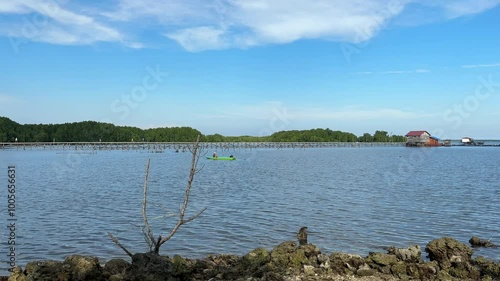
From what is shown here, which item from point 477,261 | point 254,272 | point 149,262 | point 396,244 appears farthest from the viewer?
point 396,244

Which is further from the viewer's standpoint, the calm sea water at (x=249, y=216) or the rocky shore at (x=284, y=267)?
the calm sea water at (x=249, y=216)

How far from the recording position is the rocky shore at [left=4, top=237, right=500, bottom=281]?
13.1 metres

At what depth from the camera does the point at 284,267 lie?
1507 cm

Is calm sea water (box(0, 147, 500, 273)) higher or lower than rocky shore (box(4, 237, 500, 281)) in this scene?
lower

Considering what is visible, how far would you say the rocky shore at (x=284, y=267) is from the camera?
43.0 feet

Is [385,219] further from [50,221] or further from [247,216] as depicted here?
[50,221]

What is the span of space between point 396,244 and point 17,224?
20745mm

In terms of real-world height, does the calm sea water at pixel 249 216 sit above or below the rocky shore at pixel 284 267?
below

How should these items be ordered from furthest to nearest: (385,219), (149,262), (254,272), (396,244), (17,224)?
(385,219)
(17,224)
(396,244)
(254,272)
(149,262)

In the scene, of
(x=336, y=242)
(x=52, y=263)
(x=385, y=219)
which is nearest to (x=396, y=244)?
(x=336, y=242)

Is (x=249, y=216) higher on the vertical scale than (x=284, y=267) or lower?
lower

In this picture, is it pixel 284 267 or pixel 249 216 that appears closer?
pixel 284 267

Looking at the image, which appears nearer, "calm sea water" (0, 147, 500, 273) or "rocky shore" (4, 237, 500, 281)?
"rocky shore" (4, 237, 500, 281)

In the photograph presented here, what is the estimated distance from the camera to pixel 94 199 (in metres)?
35.1
